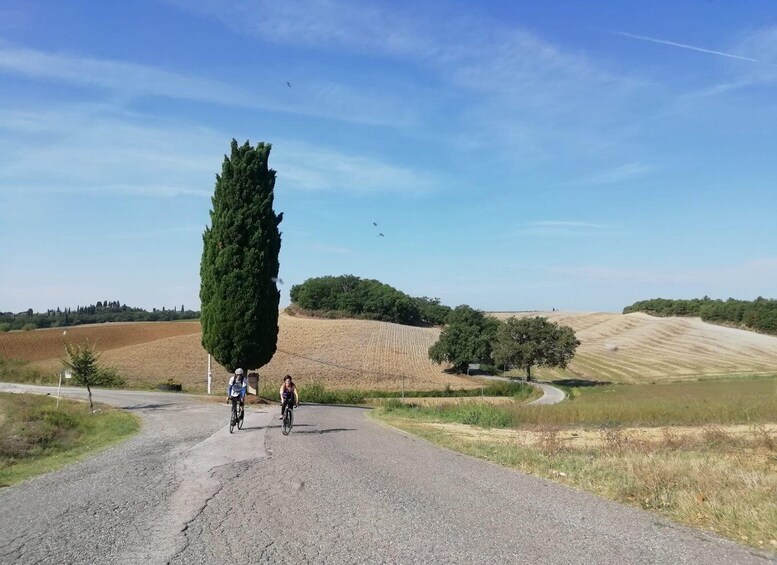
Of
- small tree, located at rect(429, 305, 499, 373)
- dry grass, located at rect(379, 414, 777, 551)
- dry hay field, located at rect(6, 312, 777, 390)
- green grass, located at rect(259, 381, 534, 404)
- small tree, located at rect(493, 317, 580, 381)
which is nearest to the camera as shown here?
dry grass, located at rect(379, 414, 777, 551)

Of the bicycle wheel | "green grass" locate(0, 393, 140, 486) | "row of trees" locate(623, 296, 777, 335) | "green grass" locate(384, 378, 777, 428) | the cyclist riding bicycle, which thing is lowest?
"green grass" locate(384, 378, 777, 428)

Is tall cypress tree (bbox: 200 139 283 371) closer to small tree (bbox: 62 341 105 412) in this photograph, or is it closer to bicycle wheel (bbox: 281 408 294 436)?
small tree (bbox: 62 341 105 412)

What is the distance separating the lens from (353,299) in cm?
12562

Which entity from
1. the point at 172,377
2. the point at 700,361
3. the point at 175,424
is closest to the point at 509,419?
the point at 175,424

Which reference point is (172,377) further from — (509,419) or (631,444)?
(631,444)

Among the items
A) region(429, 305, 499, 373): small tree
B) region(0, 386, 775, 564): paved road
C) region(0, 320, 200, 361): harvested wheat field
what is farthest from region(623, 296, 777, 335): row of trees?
region(0, 386, 775, 564): paved road

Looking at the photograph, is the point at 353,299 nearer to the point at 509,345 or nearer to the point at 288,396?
the point at 509,345

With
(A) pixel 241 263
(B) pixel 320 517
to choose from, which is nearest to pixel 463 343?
(A) pixel 241 263

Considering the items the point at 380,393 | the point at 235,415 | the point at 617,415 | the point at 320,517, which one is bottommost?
the point at 380,393

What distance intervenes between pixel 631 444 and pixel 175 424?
1519 centimetres

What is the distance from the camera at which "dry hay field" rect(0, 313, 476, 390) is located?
61.1 m

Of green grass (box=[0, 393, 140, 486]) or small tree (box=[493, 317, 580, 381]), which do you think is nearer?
green grass (box=[0, 393, 140, 486])

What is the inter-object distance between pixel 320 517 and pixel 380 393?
49707 millimetres

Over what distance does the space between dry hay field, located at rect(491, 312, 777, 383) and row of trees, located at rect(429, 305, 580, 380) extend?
A: 4983 mm
